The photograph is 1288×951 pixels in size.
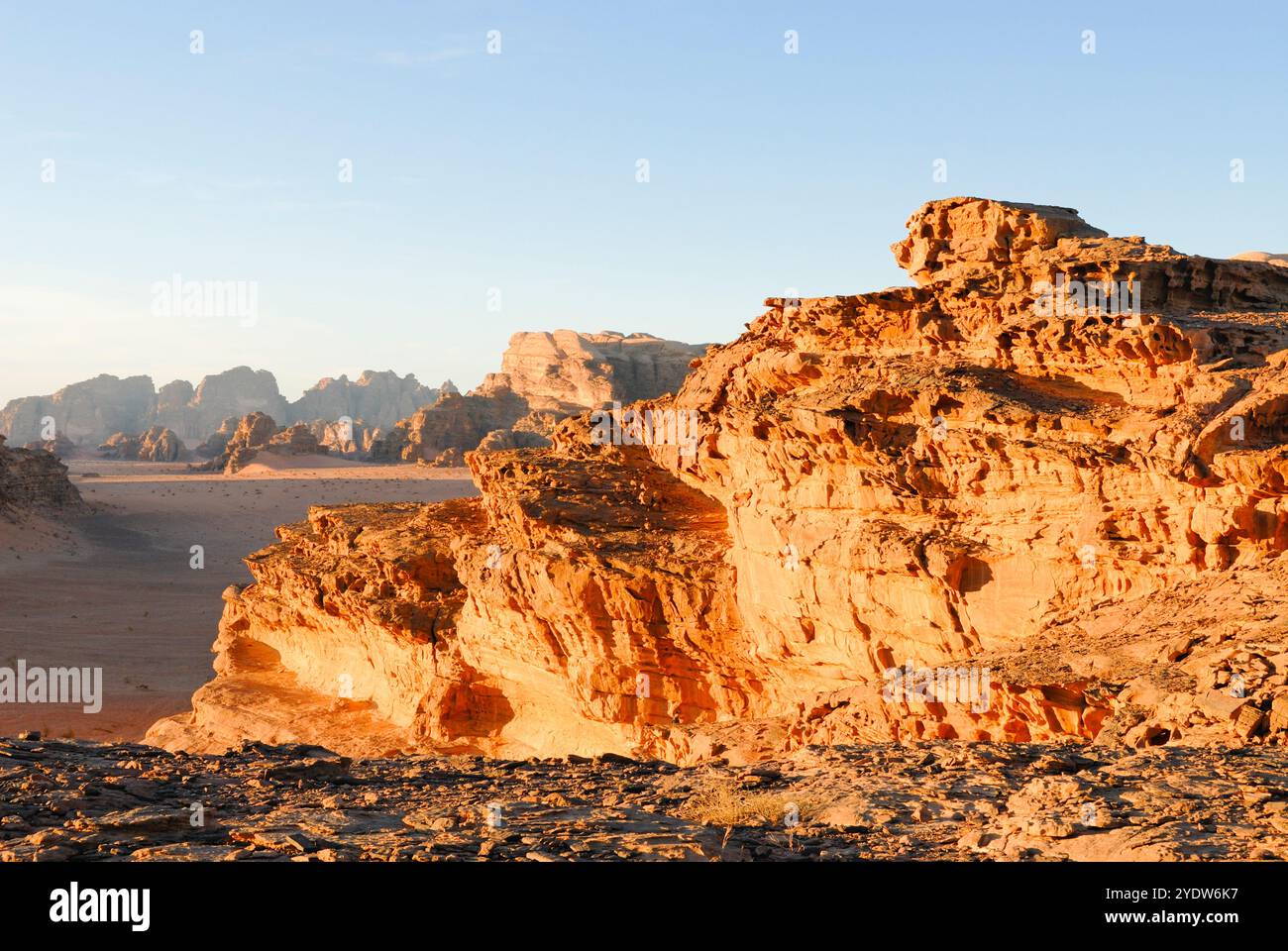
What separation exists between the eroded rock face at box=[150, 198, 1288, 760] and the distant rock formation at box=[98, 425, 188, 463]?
95.5 meters

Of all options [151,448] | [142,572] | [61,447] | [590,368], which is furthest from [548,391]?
[61,447]

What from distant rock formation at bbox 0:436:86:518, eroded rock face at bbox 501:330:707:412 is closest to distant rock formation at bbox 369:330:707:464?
eroded rock face at bbox 501:330:707:412

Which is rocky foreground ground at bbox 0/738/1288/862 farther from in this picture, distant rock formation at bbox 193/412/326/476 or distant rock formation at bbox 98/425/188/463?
distant rock formation at bbox 98/425/188/463

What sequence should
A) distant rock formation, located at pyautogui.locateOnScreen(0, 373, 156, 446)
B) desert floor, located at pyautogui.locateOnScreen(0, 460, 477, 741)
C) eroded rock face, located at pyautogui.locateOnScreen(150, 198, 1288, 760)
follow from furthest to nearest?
distant rock formation, located at pyautogui.locateOnScreen(0, 373, 156, 446) < desert floor, located at pyautogui.locateOnScreen(0, 460, 477, 741) < eroded rock face, located at pyautogui.locateOnScreen(150, 198, 1288, 760)

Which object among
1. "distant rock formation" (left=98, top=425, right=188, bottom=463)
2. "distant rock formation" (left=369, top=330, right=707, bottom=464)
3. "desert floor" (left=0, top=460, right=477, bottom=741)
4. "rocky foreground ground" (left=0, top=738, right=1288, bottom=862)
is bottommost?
"desert floor" (left=0, top=460, right=477, bottom=741)

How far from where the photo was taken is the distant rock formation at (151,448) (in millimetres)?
110375

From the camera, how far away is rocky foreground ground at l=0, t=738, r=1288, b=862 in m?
6.61

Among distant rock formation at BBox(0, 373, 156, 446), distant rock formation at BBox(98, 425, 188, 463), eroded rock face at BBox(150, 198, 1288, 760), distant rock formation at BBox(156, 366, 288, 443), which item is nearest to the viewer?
eroded rock face at BBox(150, 198, 1288, 760)

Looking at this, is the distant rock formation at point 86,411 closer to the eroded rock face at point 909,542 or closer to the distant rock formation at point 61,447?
the distant rock formation at point 61,447

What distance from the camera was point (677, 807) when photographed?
26.7ft

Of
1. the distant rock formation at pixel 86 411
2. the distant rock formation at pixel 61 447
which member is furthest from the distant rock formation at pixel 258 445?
the distant rock formation at pixel 86 411

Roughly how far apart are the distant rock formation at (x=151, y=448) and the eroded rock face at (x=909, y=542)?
95527mm
